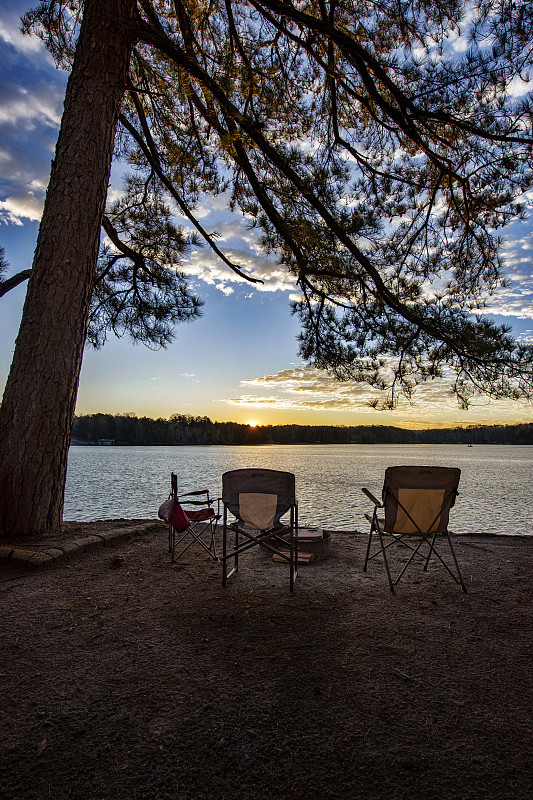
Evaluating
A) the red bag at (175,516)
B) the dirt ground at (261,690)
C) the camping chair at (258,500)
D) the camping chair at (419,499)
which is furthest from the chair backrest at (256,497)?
the camping chair at (419,499)

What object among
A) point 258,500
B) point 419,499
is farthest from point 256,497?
point 419,499

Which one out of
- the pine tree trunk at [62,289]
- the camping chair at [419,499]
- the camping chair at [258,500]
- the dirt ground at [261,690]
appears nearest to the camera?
the dirt ground at [261,690]

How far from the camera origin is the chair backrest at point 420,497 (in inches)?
132

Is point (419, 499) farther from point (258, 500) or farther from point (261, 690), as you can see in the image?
point (261, 690)

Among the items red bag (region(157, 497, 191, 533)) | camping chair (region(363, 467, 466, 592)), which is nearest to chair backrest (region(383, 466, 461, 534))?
camping chair (region(363, 467, 466, 592))

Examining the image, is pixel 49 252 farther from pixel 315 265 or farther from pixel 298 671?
pixel 298 671

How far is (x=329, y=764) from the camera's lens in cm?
134

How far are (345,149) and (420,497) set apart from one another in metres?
4.61

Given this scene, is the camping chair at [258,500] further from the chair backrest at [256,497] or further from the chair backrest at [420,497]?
the chair backrest at [420,497]

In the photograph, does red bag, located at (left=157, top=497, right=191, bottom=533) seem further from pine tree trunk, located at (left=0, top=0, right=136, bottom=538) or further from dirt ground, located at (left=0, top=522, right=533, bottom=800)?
pine tree trunk, located at (left=0, top=0, right=136, bottom=538)

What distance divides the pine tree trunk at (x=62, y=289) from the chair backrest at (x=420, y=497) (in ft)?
9.22

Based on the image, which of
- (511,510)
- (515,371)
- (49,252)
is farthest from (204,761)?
(511,510)

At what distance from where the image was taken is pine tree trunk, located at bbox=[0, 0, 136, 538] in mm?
3631

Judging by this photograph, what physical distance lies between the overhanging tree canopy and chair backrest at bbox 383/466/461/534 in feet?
A: 6.20
